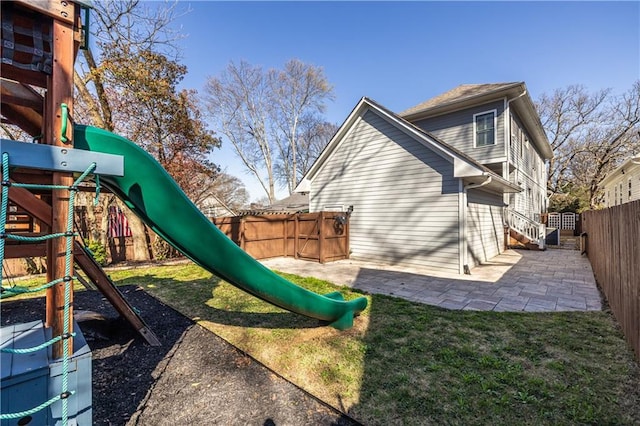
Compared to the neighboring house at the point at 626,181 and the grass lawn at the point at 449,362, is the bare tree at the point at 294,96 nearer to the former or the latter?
the neighboring house at the point at 626,181

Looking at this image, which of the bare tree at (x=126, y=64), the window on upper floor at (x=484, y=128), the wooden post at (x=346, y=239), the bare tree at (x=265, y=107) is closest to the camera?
the bare tree at (x=126, y=64)

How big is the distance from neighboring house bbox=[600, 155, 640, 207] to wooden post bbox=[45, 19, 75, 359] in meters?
17.1

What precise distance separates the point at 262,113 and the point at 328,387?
26189 millimetres

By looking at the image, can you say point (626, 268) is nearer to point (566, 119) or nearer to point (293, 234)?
point (293, 234)

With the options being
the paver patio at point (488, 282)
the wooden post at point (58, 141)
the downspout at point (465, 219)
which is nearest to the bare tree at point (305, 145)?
the paver patio at point (488, 282)

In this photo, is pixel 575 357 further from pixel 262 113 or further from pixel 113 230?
pixel 262 113

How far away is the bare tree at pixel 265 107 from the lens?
79.7 feet

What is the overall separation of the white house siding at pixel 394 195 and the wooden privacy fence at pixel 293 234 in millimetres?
831

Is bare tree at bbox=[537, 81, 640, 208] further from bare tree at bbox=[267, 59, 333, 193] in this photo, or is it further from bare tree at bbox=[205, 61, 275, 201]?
bare tree at bbox=[205, 61, 275, 201]

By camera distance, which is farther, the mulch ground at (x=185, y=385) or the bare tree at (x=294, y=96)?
the bare tree at (x=294, y=96)

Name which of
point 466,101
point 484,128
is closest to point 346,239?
point 484,128

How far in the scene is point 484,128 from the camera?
472 inches

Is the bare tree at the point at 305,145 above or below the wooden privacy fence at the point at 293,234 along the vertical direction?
above

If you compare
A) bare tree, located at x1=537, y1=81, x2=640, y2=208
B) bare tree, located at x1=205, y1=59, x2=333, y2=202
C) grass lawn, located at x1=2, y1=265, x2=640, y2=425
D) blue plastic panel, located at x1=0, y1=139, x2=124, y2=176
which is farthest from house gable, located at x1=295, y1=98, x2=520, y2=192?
bare tree, located at x1=537, y1=81, x2=640, y2=208
